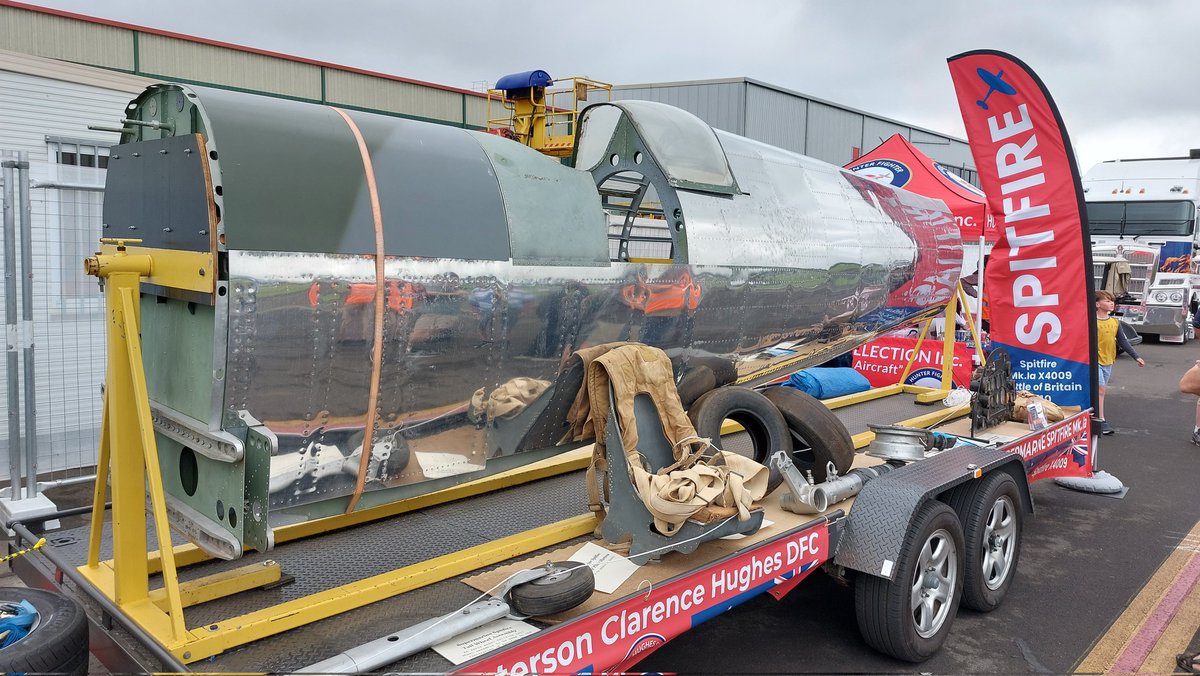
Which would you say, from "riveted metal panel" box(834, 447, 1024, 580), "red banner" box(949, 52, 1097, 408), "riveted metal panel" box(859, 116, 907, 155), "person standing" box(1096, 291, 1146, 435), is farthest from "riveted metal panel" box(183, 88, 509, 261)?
"riveted metal panel" box(859, 116, 907, 155)

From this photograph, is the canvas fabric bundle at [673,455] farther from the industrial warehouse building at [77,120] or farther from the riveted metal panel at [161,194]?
the industrial warehouse building at [77,120]

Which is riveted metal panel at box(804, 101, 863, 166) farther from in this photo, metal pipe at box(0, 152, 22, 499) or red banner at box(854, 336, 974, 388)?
metal pipe at box(0, 152, 22, 499)

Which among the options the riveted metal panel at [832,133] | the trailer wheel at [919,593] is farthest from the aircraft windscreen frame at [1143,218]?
the trailer wheel at [919,593]

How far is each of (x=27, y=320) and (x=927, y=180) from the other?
364 inches

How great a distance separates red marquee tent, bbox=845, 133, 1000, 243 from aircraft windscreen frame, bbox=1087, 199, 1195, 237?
12766 mm

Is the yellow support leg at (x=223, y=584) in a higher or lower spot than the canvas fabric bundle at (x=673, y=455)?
lower

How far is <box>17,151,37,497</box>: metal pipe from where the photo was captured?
5020 mm

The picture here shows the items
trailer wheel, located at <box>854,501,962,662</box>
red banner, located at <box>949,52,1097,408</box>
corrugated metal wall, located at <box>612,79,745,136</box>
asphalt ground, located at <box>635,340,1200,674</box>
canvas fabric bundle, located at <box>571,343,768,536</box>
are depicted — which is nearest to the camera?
canvas fabric bundle, located at <box>571,343,768,536</box>

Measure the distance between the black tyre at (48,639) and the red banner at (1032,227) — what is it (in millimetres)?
6757

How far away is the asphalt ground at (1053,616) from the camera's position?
417 cm

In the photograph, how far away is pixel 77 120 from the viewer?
9.83 metres

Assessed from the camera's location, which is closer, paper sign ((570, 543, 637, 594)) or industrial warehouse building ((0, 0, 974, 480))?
paper sign ((570, 543, 637, 594))

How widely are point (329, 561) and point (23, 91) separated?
8785 mm

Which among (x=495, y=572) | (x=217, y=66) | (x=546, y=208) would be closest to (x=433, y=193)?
(x=546, y=208)
